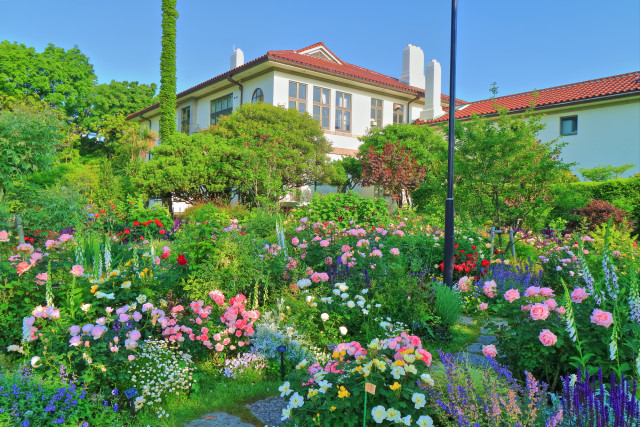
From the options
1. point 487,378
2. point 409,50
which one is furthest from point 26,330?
point 409,50

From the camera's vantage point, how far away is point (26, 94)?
27156mm

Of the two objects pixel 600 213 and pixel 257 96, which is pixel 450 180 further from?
pixel 257 96

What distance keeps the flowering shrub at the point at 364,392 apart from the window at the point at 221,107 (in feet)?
72.4

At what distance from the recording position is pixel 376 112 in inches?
922

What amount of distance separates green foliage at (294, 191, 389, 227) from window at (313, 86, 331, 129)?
11.1m

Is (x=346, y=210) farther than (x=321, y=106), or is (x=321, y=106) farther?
(x=321, y=106)

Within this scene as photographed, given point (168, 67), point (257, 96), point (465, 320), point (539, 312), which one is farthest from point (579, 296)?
point (168, 67)

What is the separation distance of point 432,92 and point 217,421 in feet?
75.5

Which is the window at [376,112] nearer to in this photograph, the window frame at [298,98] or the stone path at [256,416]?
the window frame at [298,98]

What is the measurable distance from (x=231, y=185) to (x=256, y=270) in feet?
40.4

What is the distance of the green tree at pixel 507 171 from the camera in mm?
7766

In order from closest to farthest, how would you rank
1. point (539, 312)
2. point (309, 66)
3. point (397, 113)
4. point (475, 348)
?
point (539, 312) → point (475, 348) → point (309, 66) → point (397, 113)

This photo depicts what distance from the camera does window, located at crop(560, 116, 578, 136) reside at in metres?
18.0

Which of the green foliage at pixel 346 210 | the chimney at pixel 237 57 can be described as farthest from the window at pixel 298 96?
the green foliage at pixel 346 210
